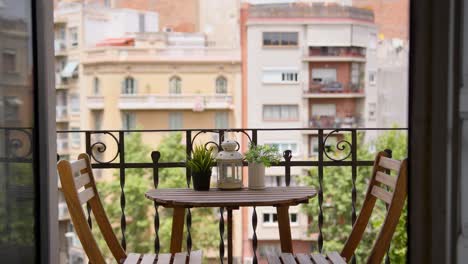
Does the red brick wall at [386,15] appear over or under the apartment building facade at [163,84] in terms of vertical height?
over

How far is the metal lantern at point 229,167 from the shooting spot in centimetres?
248

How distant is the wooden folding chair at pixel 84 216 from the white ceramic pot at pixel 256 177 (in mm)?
395

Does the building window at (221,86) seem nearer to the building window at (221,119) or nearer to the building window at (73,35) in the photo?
the building window at (221,119)

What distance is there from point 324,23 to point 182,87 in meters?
6.84

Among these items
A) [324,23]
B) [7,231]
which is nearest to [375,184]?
[7,231]

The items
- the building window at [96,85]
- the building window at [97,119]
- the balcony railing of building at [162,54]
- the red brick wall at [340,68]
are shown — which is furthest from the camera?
the building window at [97,119]

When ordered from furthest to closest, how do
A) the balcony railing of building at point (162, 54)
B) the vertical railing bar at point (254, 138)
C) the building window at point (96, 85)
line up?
the building window at point (96, 85) → the balcony railing of building at point (162, 54) → the vertical railing bar at point (254, 138)

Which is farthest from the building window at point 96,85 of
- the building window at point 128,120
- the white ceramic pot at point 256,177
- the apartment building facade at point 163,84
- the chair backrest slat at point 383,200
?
the chair backrest slat at point 383,200

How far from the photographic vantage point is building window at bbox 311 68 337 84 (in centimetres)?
2631

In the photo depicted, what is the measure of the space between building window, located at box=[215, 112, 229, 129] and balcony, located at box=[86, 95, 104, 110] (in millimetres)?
5196

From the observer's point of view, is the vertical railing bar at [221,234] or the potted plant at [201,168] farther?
the vertical railing bar at [221,234]

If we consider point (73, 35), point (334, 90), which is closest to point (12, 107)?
point (334, 90)

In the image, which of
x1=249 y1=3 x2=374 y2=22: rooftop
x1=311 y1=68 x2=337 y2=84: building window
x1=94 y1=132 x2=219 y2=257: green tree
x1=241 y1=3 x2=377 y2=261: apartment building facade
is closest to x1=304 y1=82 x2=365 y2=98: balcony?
x1=241 y1=3 x2=377 y2=261: apartment building facade

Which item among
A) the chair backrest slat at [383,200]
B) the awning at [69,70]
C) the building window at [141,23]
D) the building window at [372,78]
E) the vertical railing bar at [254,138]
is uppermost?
the building window at [141,23]
